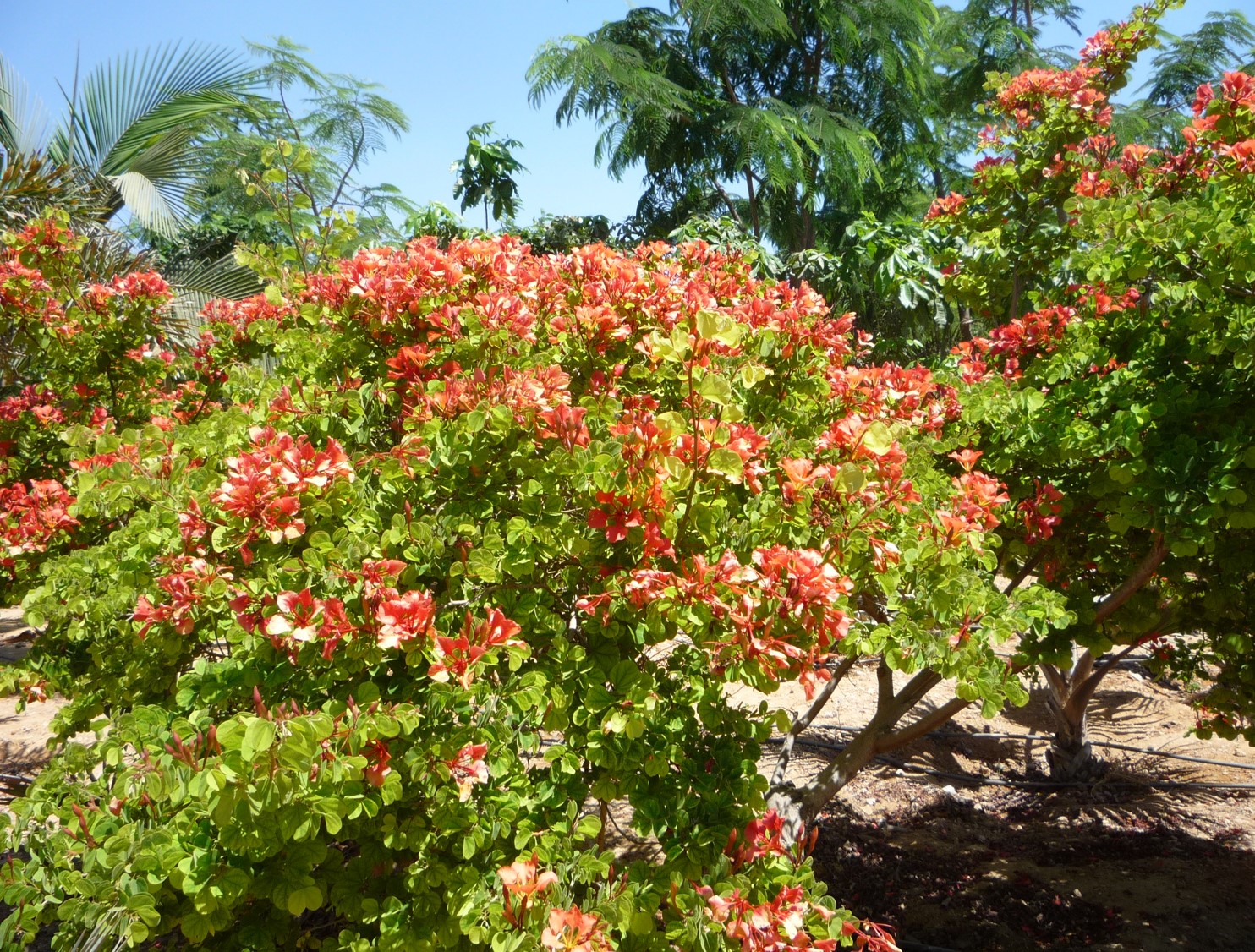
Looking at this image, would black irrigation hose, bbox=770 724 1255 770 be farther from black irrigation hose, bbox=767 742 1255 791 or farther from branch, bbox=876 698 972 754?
branch, bbox=876 698 972 754

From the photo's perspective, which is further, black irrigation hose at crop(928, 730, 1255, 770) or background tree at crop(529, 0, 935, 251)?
background tree at crop(529, 0, 935, 251)

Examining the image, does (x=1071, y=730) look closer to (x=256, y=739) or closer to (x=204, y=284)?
(x=256, y=739)

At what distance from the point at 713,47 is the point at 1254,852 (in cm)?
998

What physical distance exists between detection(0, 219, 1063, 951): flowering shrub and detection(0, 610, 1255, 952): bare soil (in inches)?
68.3

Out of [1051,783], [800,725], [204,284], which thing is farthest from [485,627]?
[204,284]

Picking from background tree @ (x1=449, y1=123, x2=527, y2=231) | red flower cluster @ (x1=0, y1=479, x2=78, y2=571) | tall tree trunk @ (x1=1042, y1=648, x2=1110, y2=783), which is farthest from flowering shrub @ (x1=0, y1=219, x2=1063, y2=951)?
background tree @ (x1=449, y1=123, x2=527, y2=231)

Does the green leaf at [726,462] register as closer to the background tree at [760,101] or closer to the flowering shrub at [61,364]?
the flowering shrub at [61,364]

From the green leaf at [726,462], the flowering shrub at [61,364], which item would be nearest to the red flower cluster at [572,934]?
the green leaf at [726,462]

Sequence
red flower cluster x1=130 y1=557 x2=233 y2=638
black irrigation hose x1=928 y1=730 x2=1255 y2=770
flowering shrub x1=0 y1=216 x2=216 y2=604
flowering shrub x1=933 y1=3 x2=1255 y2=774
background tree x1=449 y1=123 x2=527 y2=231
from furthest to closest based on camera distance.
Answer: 1. background tree x1=449 y1=123 x2=527 y2=231
2. black irrigation hose x1=928 y1=730 x2=1255 y2=770
3. flowering shrub x1=0 y1=216 x2=216 y2=604
4. flowering shrub x1=933 y1=3 x2=1255 y2=774
5. red flower cluster x1=130 y1=557 x2=233 y2=638

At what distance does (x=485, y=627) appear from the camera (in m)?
1.31

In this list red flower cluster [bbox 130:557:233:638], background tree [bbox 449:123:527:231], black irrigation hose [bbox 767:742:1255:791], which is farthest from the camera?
background tree [bbox 449:123:527:231]

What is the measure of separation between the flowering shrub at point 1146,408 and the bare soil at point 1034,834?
28.8 inches

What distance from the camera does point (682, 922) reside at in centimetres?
135

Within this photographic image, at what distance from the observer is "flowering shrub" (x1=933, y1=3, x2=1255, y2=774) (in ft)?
6.69
